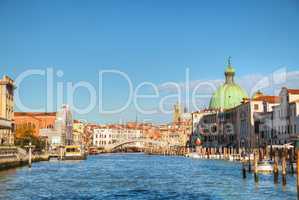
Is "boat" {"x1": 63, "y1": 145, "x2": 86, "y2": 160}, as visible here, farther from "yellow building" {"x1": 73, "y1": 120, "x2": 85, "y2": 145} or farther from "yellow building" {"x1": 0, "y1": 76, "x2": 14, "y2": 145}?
"yellow building" {"x1": 73, "y1": 120, "x2": 85, "y2": 145}

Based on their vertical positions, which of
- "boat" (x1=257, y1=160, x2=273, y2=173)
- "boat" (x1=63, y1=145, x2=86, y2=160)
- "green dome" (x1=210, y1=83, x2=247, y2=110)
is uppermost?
"green dome" (x1=210, y1=83, x2=247, y2=110)

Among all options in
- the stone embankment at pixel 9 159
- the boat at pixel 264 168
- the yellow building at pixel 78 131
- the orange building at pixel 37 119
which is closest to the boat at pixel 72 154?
the stone embankment at pixel 9 159

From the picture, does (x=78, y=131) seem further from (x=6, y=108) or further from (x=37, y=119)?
(x=6, y=108)

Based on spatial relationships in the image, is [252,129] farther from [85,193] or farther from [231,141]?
[85,193]

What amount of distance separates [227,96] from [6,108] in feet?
152

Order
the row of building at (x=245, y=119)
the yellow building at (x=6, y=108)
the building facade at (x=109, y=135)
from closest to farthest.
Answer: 1. the row of building at (x=245, y=119)
2. the yellow building at (x=6, y=108)
3. the building facade at (x=109, y=135)

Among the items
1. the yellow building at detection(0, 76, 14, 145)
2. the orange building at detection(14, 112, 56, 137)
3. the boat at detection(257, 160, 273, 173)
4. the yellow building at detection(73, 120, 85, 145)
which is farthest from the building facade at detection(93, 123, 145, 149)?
the boat at detection(257, 160, 273, 173)

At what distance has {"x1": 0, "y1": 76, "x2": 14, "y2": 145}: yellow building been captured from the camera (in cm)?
5688

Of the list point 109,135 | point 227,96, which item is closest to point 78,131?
point 109,135

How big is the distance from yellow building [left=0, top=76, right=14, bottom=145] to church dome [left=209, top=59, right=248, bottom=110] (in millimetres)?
42228

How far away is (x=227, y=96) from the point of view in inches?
A: 3848

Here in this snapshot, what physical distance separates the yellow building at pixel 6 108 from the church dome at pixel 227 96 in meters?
42.2

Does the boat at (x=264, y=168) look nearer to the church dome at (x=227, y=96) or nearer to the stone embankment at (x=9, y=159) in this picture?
the stone embankment at (x=9, y=159)

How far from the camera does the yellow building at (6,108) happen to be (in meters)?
56.9
